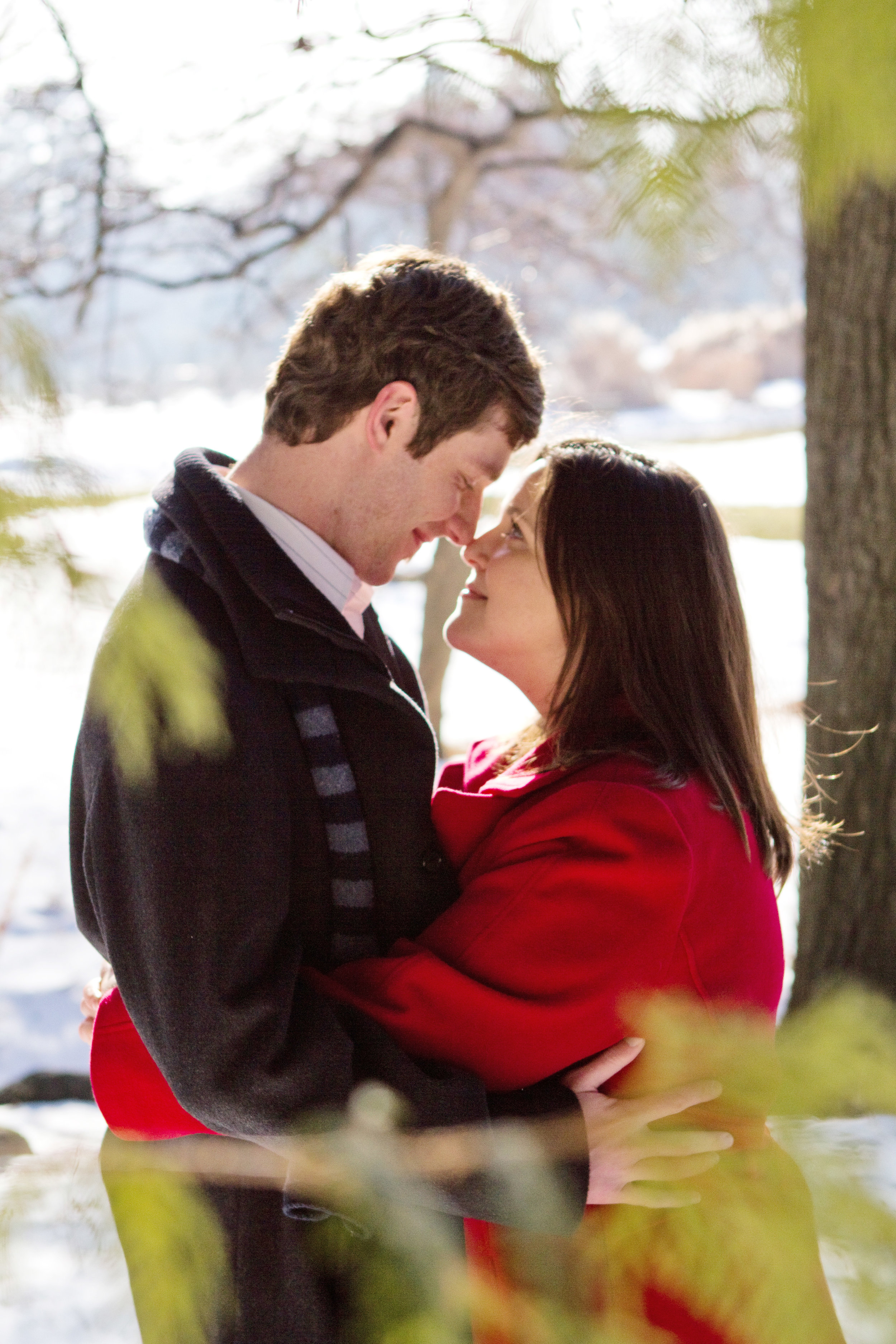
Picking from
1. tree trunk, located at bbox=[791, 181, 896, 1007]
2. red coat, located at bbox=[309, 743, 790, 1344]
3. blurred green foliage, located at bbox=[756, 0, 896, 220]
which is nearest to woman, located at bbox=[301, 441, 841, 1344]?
red coat, located at bbox=[309, 743, 790, 1344]

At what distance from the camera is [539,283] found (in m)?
4.66

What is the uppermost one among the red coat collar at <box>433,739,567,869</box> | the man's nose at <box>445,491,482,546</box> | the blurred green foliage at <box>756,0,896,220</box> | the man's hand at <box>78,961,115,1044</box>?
the blurred green foliage at <box>756,0,896,220</box>

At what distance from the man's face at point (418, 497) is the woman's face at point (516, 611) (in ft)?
0.30

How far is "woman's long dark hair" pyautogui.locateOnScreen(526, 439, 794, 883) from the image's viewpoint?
1564 millimetres

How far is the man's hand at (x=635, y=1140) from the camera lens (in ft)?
3.59

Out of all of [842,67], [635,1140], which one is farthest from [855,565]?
[842,67]

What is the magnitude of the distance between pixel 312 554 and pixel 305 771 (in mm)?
385

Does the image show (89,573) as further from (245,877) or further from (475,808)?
(475,808)

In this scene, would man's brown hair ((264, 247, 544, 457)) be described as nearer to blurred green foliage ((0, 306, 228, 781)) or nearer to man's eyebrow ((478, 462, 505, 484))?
man's eyebrow ((478, 462, 505, 484))

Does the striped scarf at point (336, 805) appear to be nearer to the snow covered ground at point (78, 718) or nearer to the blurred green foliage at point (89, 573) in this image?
the snow covered ground at point (78, 718)

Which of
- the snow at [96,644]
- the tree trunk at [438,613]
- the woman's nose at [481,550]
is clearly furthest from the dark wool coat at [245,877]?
the tree trunk at [438,613]

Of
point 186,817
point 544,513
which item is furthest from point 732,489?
point 186,817

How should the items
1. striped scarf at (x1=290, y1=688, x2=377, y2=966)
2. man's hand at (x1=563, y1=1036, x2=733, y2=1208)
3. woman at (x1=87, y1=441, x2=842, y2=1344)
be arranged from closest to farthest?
man's hand at (x1=563, y1=1036, x2=733, y2=1208) < woman at (x1=87, y1=441, x2=842, y2=1344) < striped scarf at (x1=290, y1=688, x2=377, y2=966)

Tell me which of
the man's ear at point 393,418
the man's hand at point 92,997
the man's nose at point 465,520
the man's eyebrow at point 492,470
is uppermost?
the man's ear at point 393,418
